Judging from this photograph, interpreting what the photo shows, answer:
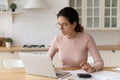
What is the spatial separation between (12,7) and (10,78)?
8.00 ft

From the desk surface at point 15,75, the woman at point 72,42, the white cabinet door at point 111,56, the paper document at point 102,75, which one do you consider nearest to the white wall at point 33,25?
the white cabinet door at point 111,56

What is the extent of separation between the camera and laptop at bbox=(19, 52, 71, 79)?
1.89 metres

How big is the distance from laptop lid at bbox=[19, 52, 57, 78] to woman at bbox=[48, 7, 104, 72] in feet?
1.67

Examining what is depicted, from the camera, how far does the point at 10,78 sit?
6.27 ft

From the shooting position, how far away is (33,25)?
4352 mm

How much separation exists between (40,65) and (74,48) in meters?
0.64

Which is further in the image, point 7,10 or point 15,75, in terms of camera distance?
point 7,10

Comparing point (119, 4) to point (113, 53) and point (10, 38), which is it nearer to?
point (113, 53)

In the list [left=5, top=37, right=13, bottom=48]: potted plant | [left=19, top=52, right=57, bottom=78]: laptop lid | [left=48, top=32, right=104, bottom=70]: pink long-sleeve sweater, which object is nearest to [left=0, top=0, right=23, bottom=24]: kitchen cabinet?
[left=5, top=37, right=13, bottom=48]: potted plant

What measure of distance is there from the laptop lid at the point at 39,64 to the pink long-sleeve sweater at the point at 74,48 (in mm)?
527

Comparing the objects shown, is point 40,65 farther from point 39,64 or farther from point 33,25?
point 33,25

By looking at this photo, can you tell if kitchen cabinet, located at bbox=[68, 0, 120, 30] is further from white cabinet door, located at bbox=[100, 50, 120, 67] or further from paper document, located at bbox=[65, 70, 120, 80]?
paper document, located at bbox=[65, 70, 120, 80]

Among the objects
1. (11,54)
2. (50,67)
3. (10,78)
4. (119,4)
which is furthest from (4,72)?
(119,4)

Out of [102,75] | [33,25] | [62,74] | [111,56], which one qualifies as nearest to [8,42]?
[33,25]
